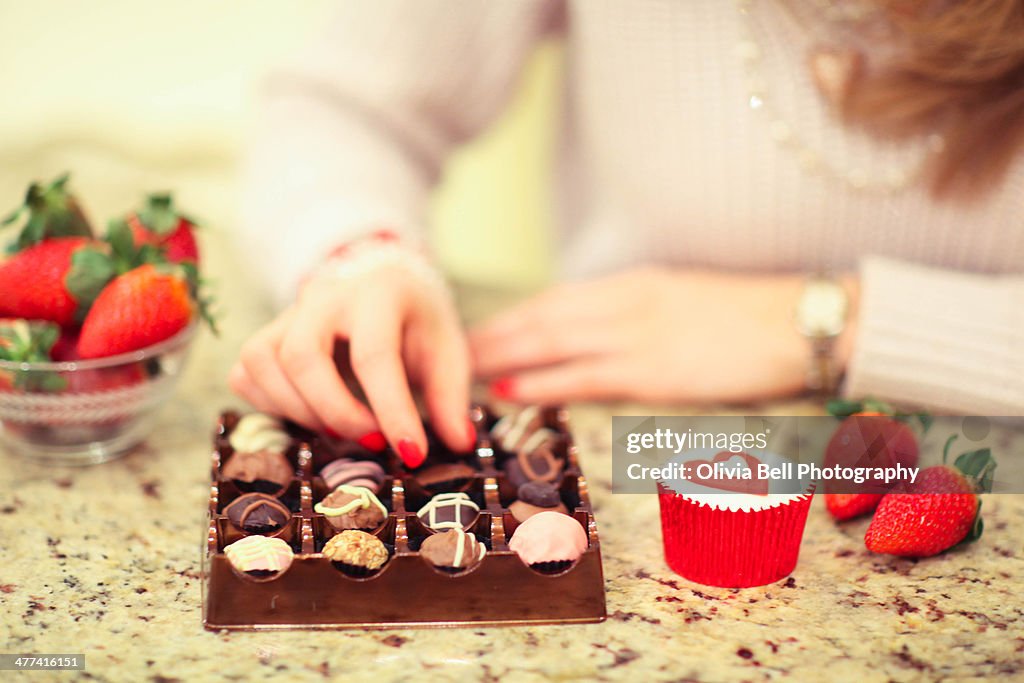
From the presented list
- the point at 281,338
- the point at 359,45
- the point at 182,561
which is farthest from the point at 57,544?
the point at 359,45

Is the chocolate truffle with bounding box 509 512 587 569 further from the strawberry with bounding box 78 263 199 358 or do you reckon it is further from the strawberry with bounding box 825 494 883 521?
the strawberry with bounding box 78 263 199 358

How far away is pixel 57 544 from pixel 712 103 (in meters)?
0.78

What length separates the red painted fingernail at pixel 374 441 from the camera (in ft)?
2.47

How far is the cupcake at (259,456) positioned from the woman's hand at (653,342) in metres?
0.29

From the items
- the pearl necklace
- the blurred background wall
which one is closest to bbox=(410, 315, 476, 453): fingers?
the pearl necklace

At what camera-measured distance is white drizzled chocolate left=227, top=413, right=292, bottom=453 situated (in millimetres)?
747

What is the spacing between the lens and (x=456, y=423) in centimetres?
76

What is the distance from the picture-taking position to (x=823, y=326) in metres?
0.99

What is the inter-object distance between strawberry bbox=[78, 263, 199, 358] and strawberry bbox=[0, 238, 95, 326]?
2 centimetres

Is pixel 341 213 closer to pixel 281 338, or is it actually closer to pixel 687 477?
pixel 281 338

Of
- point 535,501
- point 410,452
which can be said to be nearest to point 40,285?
point 410,452

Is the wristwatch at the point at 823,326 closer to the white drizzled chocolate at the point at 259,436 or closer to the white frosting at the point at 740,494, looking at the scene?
the white frosting at the point at 740,494

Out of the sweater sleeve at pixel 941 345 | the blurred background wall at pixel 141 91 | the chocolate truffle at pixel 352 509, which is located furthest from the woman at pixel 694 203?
the blurred background wall at pixel 141 91

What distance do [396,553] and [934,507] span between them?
0.37m
